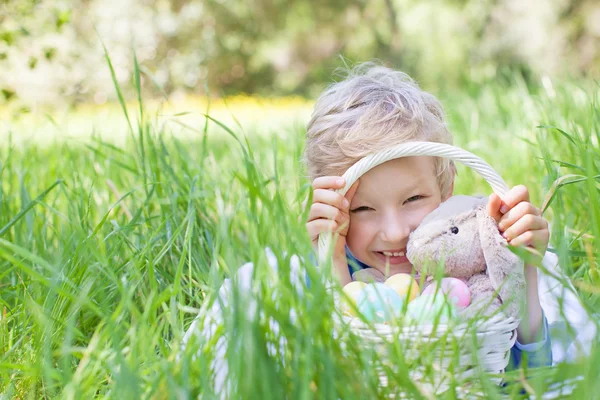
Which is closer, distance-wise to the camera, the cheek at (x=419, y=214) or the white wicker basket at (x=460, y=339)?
the white wicker basket at (x=460, y=339)

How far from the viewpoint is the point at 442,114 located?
1.89 m

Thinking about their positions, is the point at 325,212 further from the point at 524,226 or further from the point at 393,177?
the point at 524,226

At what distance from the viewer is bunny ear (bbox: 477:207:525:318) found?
128 centimetres

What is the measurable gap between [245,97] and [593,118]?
Result: 12.1 meters

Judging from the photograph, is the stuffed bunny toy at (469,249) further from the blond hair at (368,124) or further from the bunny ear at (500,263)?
the blond hair at (368,124)

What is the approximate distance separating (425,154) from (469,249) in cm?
23

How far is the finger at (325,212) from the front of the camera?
4.83 feet

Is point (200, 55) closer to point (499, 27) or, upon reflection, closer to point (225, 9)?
point (225, 9)

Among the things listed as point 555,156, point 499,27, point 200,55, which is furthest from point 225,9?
point 555,156

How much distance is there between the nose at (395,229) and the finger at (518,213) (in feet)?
0.86

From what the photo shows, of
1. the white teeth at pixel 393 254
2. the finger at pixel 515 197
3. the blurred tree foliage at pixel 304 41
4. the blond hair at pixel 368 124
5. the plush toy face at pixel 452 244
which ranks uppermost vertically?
the blurred tree foliage at pixel 304 41

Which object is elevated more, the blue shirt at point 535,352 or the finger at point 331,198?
the finger at point 331,198

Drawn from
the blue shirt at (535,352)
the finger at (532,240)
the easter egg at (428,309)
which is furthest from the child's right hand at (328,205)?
the finger at (532,240)

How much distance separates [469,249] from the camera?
1.39 metres
